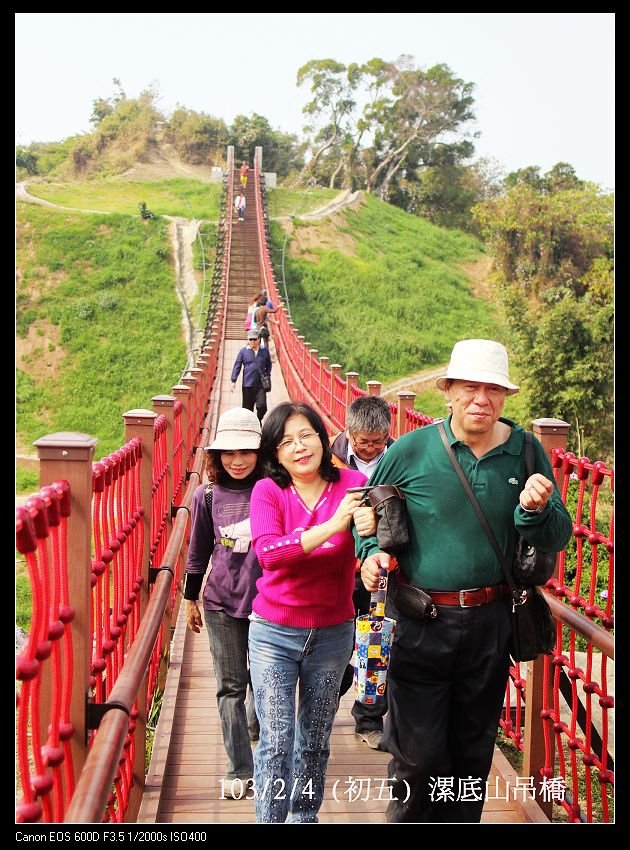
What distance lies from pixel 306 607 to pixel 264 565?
0.20 m

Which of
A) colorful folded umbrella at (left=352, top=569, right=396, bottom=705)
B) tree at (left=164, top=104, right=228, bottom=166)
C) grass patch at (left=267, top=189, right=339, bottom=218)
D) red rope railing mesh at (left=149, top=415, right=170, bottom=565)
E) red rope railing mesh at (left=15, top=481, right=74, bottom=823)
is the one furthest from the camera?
tree at (left=164, top=104, right=228, bottom=166)

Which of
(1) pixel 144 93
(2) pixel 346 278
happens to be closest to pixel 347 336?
(2) pixel 346 278

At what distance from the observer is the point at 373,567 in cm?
282

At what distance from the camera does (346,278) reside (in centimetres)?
3966

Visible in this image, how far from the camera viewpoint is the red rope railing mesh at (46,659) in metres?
2.11

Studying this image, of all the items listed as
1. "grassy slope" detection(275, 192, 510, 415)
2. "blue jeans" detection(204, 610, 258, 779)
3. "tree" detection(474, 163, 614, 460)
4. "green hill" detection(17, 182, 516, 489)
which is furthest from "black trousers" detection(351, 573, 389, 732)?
"grassy slope" detection(275, 192, 510, 415)

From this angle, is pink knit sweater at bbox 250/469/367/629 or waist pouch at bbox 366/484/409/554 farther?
pink knit sweater at bbox 250/469/367/629

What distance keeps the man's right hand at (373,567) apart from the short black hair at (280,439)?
0.47 m

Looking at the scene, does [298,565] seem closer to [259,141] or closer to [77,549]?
[77,549]

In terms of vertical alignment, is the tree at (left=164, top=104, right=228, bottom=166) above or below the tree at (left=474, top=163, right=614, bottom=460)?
above

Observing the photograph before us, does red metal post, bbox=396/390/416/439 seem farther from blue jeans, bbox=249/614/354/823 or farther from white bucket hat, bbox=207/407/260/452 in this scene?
blue jeans, bbox=249/614/354/823

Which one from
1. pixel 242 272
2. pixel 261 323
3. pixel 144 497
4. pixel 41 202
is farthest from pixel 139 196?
pixel 144 497

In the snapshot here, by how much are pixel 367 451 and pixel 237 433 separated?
88cm

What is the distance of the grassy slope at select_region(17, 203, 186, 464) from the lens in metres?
28.9
